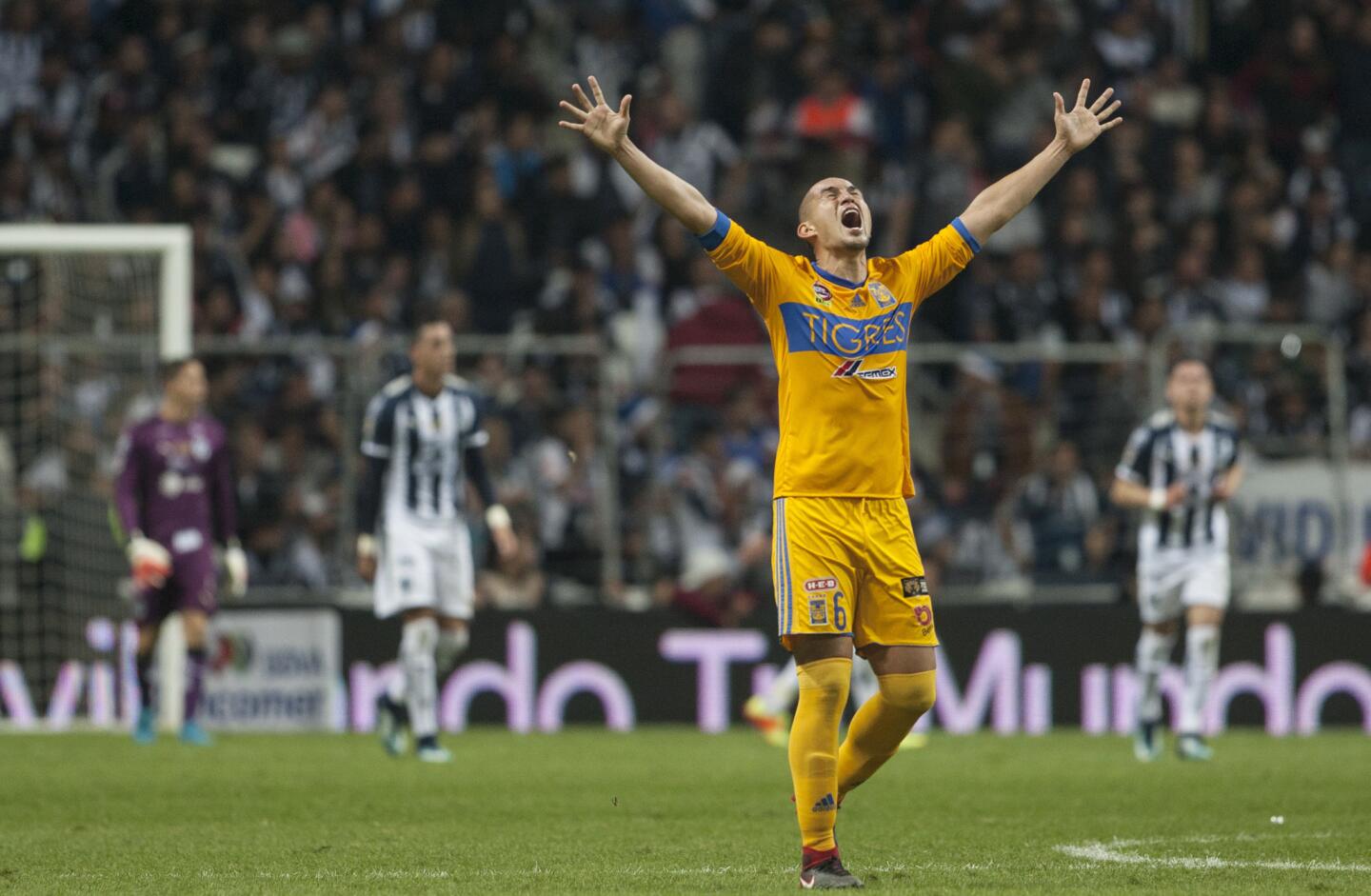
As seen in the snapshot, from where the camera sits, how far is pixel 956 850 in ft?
26.6

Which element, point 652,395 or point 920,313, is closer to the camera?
point 652,395

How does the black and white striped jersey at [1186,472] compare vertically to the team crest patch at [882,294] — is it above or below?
below

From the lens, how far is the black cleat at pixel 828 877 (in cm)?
675

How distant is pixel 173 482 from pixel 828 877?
8267 mm

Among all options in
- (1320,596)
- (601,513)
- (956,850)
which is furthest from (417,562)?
(1320,596)

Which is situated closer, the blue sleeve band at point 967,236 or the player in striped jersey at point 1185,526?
the blue sleeve band at point 967,236

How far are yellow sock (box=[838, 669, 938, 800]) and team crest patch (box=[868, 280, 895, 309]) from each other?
1222 mm

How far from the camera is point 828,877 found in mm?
6766

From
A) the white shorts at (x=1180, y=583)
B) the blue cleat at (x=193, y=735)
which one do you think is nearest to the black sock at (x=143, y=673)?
the blue cleat at (x=193, y=735)

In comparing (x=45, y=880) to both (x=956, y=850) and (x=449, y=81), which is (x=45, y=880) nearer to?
(x=956, y=850)

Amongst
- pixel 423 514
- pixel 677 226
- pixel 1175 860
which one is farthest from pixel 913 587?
pixel 677 226

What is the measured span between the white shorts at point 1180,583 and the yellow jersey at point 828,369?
650 cm

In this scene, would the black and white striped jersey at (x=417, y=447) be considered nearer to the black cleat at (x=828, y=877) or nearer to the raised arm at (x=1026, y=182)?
the raised arm at (x=1026, y=182)

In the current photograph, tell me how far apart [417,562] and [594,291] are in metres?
5.73
